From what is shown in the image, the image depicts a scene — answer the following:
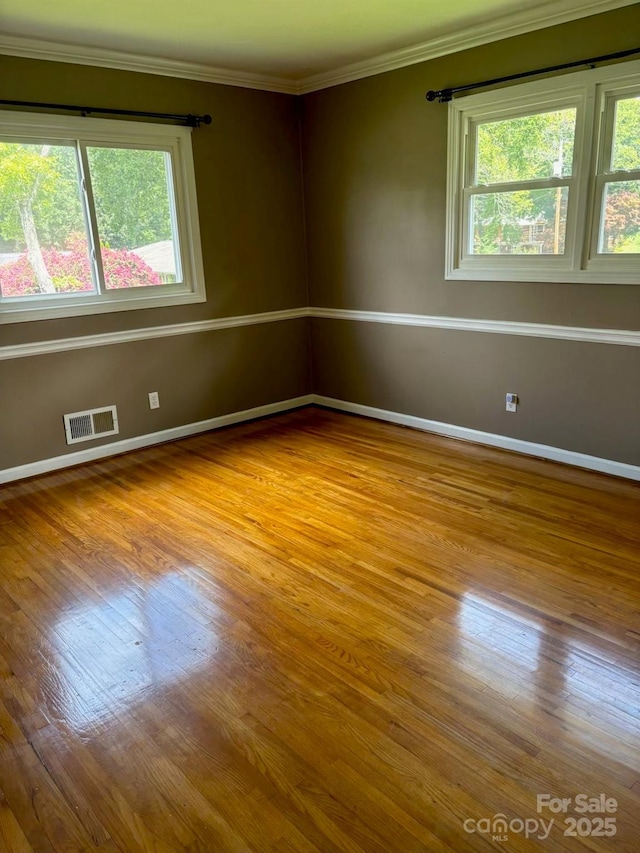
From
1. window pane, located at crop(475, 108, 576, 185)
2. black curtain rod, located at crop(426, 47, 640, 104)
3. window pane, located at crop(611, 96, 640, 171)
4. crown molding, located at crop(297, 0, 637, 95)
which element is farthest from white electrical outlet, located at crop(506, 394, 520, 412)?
crown molding, located at crop(297, 0, 637, 95)

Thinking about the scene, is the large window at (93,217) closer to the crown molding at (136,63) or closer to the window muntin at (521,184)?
the crown molding at (136,63)

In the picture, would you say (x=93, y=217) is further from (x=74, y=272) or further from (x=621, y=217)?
(x=621, y=217)

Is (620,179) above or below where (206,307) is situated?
above

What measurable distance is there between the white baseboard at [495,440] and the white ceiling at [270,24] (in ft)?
8.11

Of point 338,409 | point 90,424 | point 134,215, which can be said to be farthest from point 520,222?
point 90,424

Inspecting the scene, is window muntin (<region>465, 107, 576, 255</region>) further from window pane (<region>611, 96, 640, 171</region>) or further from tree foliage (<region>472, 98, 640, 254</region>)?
window pane (<region>611, 96, 640, 171</region>)

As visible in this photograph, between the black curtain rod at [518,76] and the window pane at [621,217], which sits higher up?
the black curtain rod at [518,76]

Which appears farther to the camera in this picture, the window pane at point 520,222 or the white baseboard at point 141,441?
the white baseboard at point 141,441

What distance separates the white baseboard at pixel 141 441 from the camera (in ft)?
13.4

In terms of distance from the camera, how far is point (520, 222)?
395 cm

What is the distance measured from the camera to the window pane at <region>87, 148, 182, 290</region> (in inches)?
164

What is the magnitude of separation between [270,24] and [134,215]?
1.52m

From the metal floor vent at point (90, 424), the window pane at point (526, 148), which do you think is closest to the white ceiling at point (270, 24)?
the window pane at point (526, 148)

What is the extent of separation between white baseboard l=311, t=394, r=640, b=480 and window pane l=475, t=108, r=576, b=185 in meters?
1.68
